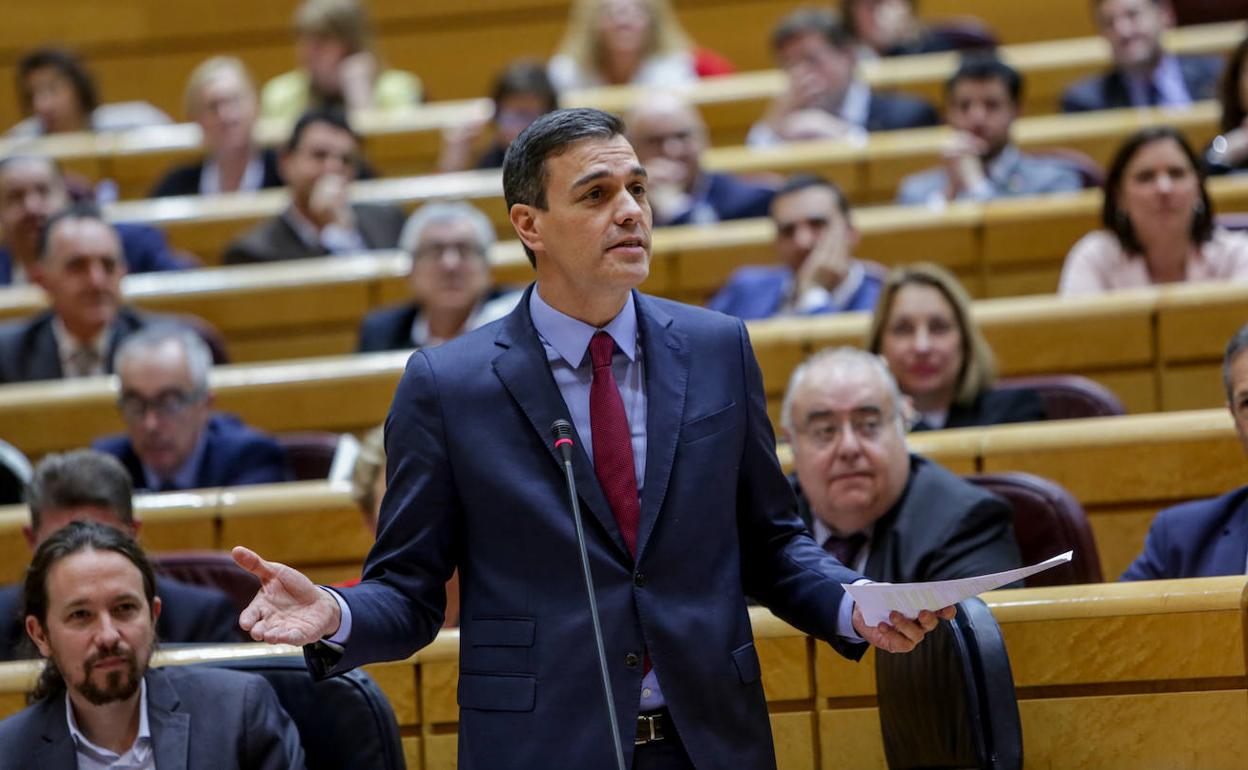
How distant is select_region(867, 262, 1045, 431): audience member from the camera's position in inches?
111

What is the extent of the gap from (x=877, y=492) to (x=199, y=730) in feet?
2.99

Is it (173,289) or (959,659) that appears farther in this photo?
(173,289)

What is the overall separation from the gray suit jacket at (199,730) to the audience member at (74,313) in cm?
181

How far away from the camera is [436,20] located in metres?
5.85

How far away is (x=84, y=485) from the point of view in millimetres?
2348

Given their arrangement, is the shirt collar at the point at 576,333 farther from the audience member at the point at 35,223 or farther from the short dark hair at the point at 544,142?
the audience member at the point at 35,223

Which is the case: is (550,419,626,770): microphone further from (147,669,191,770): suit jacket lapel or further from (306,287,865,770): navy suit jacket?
(147,669,191,770): suit jacket lapel

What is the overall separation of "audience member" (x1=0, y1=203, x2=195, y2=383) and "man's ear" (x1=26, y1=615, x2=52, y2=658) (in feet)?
5.62

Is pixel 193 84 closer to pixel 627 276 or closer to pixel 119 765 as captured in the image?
pixel 119 765

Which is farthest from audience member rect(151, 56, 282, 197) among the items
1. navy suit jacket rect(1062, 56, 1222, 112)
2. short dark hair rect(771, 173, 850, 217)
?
navy suit jacket rect(1062, 56, 1222, 112)

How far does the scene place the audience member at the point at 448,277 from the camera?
3.41 metres

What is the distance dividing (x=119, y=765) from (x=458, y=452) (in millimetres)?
675

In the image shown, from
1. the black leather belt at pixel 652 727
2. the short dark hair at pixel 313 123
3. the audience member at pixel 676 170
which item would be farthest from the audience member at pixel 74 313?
the black leather belt at pixel 652 727

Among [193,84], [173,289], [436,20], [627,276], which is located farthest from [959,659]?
[436,20]
